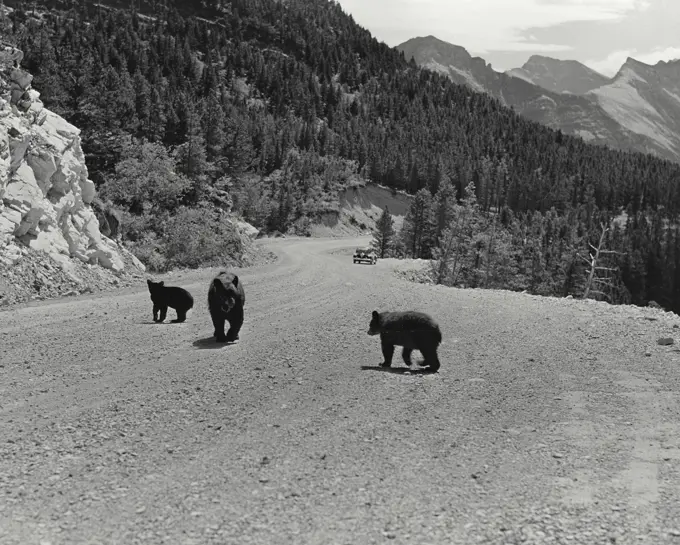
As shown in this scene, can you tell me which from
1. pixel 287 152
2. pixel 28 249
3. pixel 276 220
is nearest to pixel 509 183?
pixel 287 152

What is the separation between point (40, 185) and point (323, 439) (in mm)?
15848

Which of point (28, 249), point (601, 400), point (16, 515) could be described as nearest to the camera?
point (16, 515)

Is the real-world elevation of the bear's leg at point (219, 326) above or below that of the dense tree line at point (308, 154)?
below

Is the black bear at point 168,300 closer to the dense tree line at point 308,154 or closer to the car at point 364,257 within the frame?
the dense tree line at point 308,154

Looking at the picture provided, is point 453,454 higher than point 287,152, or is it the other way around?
point 287,152

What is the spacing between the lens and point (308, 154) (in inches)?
4680

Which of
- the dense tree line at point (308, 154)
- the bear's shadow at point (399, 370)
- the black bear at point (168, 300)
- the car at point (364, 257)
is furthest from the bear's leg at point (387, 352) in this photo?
the car at point (364, 257)

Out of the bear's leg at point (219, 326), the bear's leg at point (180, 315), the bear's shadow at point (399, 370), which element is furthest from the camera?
the bear's leg at point (180, 315)

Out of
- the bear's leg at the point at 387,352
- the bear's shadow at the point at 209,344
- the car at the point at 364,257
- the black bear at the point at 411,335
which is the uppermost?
the black bear at the point at 411,335

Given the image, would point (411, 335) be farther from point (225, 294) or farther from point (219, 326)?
point (219, 326)

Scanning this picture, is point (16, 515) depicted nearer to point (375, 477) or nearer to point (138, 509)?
point (138, 509)

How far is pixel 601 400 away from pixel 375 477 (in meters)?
4.57

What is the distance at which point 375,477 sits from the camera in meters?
5.35

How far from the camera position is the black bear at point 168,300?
13039mm
